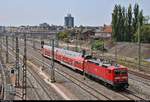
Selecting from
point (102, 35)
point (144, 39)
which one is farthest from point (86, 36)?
point (144, 39)

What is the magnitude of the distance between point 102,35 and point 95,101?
12056 cm

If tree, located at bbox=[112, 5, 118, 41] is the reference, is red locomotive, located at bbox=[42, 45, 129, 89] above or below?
below

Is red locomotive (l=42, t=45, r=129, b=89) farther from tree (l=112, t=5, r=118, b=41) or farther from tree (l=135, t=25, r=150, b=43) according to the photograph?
tree (l=112, t=5, r=118, b=41)

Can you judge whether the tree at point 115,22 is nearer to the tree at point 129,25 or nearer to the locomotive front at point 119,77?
the tree at point 129,25

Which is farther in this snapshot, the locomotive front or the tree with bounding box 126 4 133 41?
the tree with bounding box 126 4 133 41

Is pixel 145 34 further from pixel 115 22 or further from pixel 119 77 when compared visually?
pixel 119 77

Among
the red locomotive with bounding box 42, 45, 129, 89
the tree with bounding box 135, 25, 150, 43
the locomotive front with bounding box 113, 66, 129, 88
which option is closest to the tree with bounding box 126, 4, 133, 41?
the tree with bounding box 135, 25, 150, 43

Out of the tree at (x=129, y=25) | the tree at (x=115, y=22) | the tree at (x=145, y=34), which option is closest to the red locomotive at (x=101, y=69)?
the tree at (x=145, y=34)

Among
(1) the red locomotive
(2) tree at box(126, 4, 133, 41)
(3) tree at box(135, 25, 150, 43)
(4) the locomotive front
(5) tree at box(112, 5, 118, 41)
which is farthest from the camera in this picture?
(5) tree at box(112, 5, 118, 41)

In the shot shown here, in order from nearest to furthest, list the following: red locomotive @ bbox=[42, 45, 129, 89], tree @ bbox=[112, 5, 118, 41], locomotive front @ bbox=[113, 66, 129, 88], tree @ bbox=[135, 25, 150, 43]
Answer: locomotive front @ bbox=[113, 66, 129, 88] → red locomotive @ bbox=[42, 45, 129, 89] → tree @ bbox=[135, 25, 150, 43] → tree @ bbox=[112, 5, 118, 41]

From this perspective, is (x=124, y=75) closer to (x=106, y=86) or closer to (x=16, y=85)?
(x=106, y=86)

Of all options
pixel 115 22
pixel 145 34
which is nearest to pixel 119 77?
pixel 145 34

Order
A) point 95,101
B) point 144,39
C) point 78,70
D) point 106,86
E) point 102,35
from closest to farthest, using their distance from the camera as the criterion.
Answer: point 95,101
point 106,86
point 78,70
point 144,39
point 102,35

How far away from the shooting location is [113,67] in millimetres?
41656
